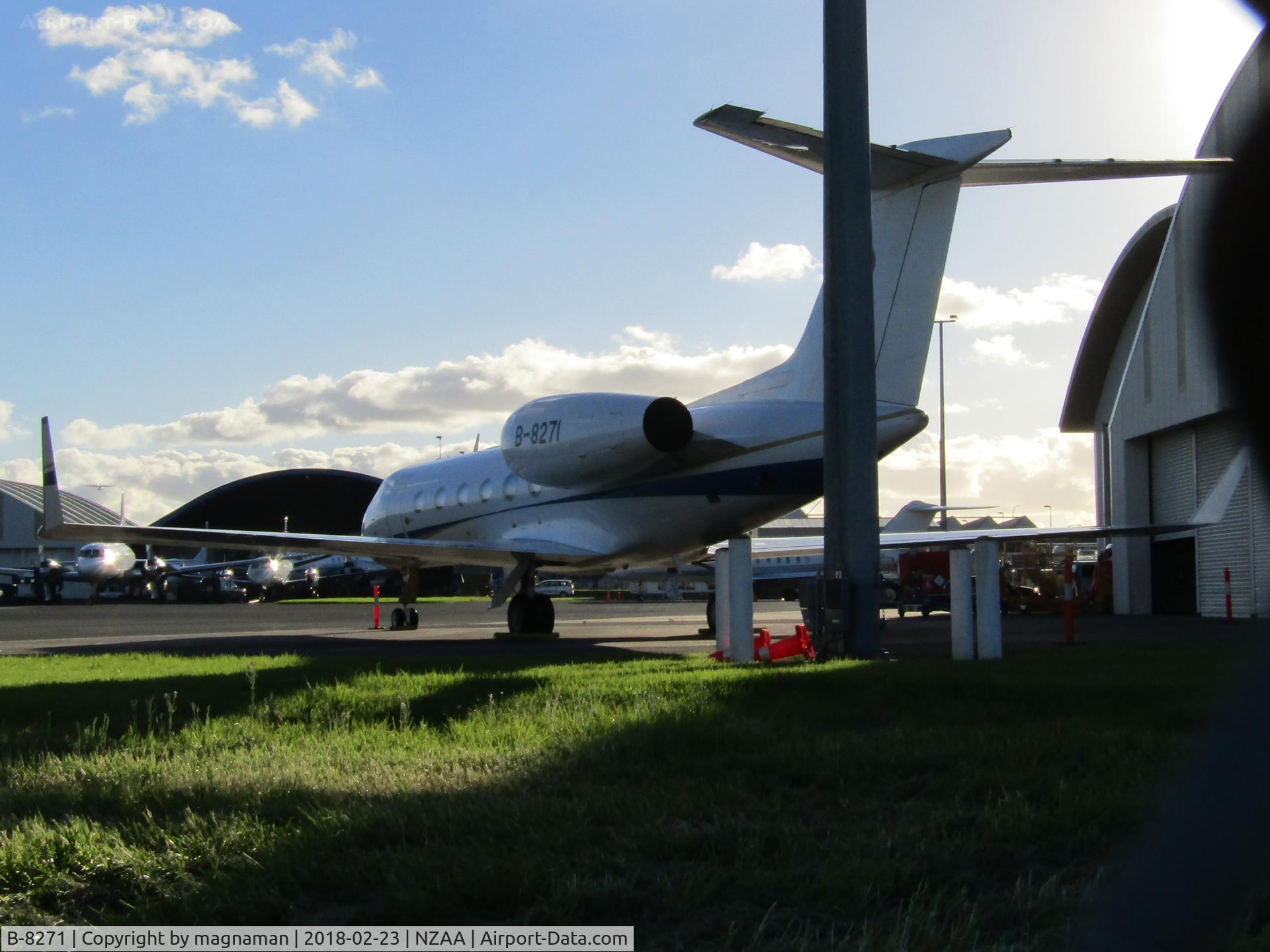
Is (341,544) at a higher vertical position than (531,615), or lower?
higher

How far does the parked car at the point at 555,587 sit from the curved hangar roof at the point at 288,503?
12.2 metres

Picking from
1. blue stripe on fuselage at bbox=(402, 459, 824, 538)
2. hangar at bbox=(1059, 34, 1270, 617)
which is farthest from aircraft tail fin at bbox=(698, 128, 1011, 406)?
hangar at bbox=(1059, 34, 1270, 617)

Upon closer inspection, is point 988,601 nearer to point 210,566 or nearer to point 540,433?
point 540,433

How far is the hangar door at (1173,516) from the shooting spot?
89.9 feet

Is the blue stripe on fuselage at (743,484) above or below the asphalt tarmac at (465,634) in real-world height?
above

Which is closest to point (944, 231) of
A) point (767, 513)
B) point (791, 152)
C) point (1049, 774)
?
point (791, 152)

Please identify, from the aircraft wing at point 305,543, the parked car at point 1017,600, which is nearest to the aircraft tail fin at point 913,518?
the parked car at point 1017,600

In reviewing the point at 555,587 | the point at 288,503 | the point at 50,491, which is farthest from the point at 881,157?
the point at 288,503

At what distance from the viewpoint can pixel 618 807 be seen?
4398 millimetres

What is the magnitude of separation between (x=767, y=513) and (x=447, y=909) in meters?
13.1

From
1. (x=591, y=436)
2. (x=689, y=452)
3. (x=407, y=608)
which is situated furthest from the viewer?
(x=407, y=608)

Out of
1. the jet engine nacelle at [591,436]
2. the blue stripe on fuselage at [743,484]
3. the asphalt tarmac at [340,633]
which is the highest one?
the jet engine nacelle at [591,436]

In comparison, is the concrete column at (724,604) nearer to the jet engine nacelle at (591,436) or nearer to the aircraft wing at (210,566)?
the jet engine nacelle at (591,436)

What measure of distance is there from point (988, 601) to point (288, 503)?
6912 cm
